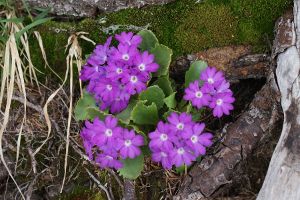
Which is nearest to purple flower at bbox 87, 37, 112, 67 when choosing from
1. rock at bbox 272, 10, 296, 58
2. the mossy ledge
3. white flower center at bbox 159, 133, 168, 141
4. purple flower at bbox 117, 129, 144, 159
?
the mossy ledge

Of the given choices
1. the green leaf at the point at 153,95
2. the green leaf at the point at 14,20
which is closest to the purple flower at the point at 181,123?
the green leaf at the point at 153,95

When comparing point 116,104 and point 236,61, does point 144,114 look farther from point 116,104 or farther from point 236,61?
point 236,61

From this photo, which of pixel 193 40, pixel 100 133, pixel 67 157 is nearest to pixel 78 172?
pixel 67 157

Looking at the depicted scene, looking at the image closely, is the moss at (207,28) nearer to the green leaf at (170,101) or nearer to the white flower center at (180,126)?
the green leaf at (170,101)

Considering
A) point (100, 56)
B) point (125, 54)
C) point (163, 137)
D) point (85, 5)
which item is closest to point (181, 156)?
point (163, 137)

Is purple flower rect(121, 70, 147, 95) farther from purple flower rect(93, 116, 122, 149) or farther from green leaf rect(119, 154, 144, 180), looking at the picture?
green leaf rect(119, 154, 144, 180)

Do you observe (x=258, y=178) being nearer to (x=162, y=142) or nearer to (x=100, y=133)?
(x=162, y=142)
